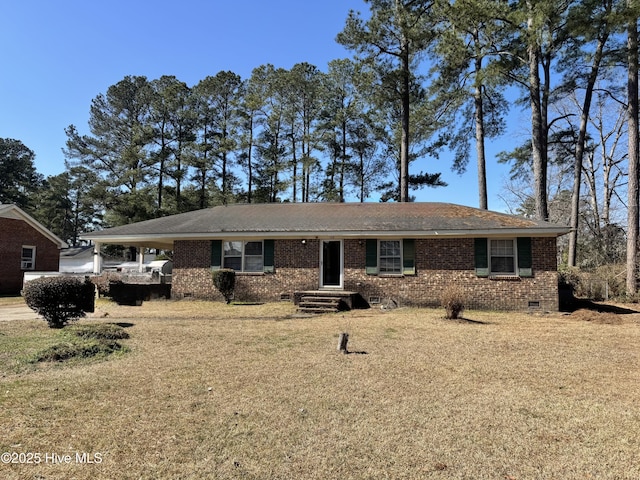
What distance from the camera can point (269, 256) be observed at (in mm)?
13719

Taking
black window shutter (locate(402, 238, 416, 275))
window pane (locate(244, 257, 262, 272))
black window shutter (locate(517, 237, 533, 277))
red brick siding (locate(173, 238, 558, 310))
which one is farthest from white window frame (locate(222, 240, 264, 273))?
black window shutter (locate(517, 237, 533, 277))

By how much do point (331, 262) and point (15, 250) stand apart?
17.7 m

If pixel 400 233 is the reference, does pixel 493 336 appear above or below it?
below

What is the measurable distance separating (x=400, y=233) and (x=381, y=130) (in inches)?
724

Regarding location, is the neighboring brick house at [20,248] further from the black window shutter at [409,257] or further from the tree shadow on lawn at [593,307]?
the tree shadow on lawn at [593,307]

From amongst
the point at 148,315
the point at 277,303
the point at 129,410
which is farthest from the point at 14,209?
the point at 129,410

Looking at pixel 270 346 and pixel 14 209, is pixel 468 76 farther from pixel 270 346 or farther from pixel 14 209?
pixel 14 209

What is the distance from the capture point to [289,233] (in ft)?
43.2

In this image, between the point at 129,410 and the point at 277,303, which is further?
the point at 277,303

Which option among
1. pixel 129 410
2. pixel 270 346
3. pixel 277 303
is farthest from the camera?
pixel 277 303

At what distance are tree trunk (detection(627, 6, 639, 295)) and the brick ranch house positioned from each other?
16.8 feet

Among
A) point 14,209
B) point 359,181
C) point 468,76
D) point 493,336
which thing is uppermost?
point 468,76

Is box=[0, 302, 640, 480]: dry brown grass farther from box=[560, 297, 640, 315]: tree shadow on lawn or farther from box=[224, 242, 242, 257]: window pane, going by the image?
box=[224, 242, 242, 257]: window pane

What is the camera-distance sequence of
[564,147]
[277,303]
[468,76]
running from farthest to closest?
[564,147]
[468,76]
[277,303]
